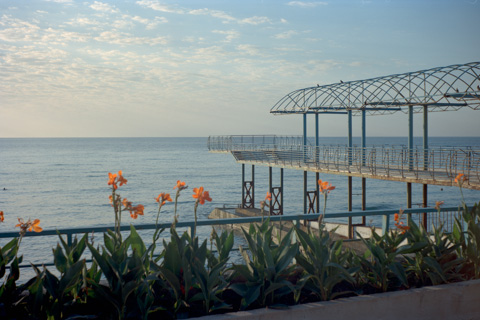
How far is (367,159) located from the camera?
843 inches

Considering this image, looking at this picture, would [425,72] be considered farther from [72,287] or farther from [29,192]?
[29,192]

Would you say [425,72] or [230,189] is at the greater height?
[425,72]

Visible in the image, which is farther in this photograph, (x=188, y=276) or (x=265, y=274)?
(x=265, y=274)

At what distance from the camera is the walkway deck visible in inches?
614

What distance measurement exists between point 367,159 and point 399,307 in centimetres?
1848

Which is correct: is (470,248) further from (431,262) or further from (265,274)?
(265,274)

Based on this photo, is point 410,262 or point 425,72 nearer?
point 410,262

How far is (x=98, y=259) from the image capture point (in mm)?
3049

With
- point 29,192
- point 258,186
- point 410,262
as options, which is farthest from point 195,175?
point 410,262

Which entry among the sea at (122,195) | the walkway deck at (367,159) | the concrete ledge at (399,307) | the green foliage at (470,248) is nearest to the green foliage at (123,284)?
the concrete ledge at (399,307)

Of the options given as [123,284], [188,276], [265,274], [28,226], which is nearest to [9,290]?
[28,226]

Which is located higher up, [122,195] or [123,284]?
[123,284]

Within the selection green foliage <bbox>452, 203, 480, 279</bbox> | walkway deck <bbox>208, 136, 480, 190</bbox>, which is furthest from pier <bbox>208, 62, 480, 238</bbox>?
green foliage <bbox>452, 203, 480, 279</bbox>

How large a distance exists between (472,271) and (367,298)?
143cm
